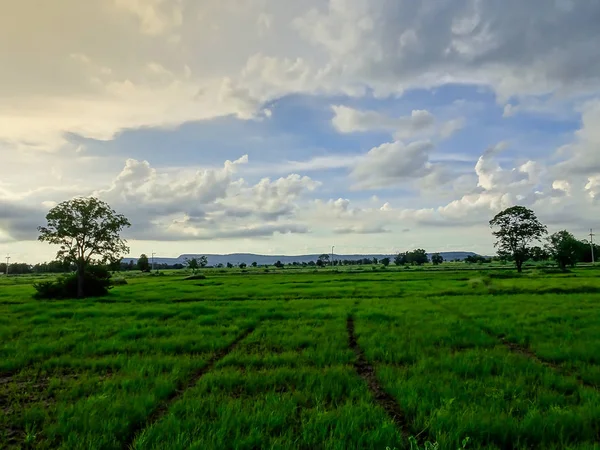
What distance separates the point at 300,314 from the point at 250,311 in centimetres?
324

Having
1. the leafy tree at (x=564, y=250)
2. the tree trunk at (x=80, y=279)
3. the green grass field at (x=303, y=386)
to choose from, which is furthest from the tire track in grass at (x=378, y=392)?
the leafy tree at (x=564, y=250)

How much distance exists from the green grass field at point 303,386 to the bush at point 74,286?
75.5 feet

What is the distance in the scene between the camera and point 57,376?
996 cm

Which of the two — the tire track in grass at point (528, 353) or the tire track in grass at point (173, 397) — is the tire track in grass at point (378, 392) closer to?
the tire track in grass at point (173, 397)

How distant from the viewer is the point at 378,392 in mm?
8430

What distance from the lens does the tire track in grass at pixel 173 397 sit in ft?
21.1

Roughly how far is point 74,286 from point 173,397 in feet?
119

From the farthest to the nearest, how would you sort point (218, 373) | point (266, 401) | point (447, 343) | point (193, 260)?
point (193, 260), point (447, 343), point (218, 373), point (266, 401)

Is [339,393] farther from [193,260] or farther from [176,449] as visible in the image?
[193,260]

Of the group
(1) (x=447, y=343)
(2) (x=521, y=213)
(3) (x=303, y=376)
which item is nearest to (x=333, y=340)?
(1) (x=447, y=343)

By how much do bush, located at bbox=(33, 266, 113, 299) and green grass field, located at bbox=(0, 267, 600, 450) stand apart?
75.5 feet

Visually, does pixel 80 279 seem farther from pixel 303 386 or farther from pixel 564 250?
pixel 564 250

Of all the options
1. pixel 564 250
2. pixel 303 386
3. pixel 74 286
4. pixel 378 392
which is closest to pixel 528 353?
pixel 378 392

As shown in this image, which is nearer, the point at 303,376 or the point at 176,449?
the point at 176,449
